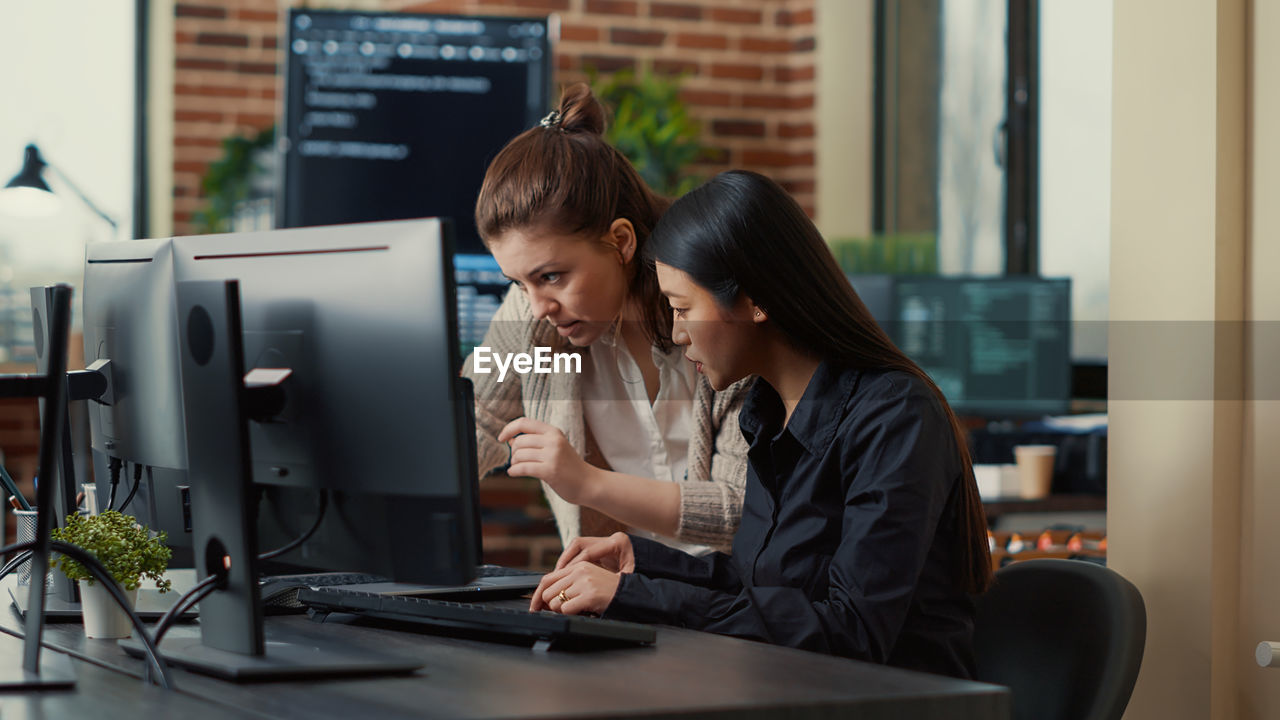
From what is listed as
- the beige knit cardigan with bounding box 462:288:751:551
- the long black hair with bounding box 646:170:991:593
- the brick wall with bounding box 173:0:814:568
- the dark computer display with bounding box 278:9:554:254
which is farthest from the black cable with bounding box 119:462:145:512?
the brick wall with bounding box 173:0:814:568

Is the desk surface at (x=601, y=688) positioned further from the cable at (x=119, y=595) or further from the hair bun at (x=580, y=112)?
the hair bun at (x=580, y=112)

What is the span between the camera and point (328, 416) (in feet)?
3.89

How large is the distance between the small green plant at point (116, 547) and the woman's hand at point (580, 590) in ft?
1.37

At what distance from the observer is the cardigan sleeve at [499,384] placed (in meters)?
2.08

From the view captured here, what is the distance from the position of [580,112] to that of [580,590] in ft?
2.87

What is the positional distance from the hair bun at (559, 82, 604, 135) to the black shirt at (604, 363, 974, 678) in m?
0.64

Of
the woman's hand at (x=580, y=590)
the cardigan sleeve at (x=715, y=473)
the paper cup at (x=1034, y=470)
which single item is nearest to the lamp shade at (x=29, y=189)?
the cardigan sleeve at (x=715, y=473)

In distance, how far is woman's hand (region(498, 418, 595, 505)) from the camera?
1.70m

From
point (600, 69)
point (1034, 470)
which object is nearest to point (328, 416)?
point (1034, 470)

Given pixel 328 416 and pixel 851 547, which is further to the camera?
pixel 851 547

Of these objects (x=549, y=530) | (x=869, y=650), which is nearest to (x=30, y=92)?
(x=549, y=530)

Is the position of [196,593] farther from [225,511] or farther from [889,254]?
[889,254]

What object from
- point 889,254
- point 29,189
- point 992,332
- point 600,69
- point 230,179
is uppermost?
point 600,69

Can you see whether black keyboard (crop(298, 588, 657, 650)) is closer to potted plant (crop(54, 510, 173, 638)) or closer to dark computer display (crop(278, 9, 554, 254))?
potted plant (crop(54, 510, 173, 638))
